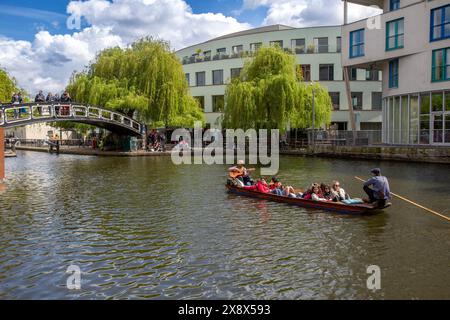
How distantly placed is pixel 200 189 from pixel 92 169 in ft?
41.2

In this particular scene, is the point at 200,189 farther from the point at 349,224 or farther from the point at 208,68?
the point at 208,68

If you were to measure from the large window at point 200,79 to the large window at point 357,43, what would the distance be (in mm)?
28127

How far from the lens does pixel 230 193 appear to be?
19.4 meters

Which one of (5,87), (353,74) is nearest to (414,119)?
(353,74)

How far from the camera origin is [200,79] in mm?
65375

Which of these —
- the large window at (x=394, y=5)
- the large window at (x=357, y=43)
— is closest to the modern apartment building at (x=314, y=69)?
the large window at (x=357, y=43)

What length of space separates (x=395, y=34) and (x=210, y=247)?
31034 millimetres

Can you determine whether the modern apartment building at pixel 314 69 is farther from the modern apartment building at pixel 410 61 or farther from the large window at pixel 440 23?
the large window at pixel 440 23

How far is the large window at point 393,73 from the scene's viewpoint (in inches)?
1464

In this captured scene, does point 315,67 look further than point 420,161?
Yes

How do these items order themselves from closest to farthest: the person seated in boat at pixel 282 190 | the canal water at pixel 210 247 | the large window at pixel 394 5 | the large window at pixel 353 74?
the canal water at pixel 210 247 → the person seated in boat at pixel 282 190 → the large window at pixel 394 5 → the large window at pixel 353 74
